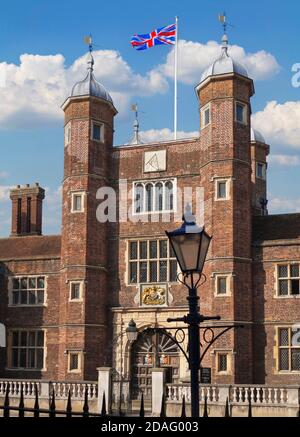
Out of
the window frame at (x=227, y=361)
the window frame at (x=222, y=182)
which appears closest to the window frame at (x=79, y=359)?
the window frame at (x=227, y=361)

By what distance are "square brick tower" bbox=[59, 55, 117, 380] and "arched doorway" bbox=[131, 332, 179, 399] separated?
4.35 ft

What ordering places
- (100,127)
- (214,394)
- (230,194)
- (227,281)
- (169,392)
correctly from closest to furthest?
(214,394)
(169,392)
(227,281)
(230,194)
(100,127)

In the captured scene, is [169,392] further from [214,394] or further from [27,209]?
[27,209]

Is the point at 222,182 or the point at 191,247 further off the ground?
the point at 222,182

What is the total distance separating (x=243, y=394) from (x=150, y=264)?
6597 millimetres

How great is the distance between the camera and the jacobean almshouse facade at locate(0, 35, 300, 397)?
2409cm

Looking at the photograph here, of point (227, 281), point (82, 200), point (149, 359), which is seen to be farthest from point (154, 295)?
point (82, 200)

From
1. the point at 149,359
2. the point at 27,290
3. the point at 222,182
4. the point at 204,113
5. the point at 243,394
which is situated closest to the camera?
the point at 243,394

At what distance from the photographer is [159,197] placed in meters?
26.2

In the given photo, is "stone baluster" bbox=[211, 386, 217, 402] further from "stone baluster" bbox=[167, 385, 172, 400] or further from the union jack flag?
the union jack flag

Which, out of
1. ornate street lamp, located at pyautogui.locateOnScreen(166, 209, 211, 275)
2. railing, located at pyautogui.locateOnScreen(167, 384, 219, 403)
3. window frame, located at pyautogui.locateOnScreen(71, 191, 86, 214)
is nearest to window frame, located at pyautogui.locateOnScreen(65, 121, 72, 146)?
A: window frame, located at pyautogui.locateOnScreen(71, 191, 86, 214)

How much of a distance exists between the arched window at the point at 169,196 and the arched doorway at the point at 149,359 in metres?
4.71

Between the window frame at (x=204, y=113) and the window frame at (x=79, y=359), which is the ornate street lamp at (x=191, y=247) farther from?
the window frame at (x=79, y=359)

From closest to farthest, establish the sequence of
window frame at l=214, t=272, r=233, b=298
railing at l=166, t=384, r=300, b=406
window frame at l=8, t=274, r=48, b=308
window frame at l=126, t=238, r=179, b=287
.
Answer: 1. railing at l=166, t=384, r=300, b=406
2. window frame at l=214, t=272, r=233, b=298
3. window frame at l=126, t=238, r=179, b=287
4. window frame at l=8, t=274, r=48, b=308
